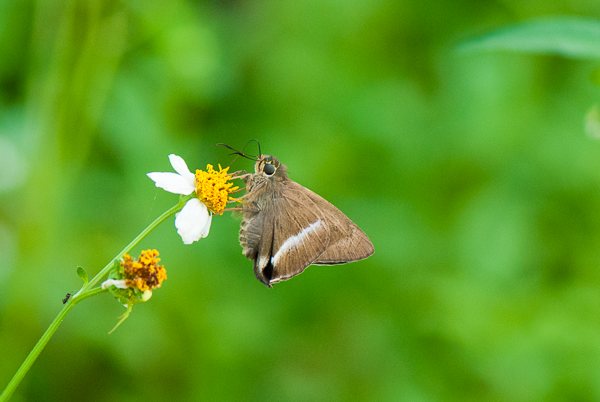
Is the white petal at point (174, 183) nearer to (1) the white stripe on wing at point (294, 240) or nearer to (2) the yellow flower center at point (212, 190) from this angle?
(2) the yellow flower center at point (212, 190)

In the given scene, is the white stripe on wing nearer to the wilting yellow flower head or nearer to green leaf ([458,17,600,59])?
the wilting yellow flower head

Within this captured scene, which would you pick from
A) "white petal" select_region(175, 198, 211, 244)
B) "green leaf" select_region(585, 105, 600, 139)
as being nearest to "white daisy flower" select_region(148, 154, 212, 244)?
"white petal" select_region(175, 198, 211, 244)

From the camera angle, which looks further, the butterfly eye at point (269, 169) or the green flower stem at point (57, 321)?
the butterfly eye at point (269, 169)

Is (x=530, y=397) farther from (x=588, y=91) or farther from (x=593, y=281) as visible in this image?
(x=588, y=91)

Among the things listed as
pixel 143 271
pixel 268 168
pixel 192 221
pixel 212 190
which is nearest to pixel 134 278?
pixel 143 271

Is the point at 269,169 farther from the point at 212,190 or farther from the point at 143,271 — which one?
the point at 143,271

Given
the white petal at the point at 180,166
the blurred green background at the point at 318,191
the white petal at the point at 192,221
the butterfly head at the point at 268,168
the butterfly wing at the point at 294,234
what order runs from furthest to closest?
the blurred green background at the point at 318,191, the butterfly head at the point at 268,168, the butterfly wing at the point at 294,234, the white petal at the point at 180,166, the white petal at the point at 192,221

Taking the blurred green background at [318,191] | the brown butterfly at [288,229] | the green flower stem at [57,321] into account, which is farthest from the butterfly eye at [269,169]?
the blurred green background at [318,191]
